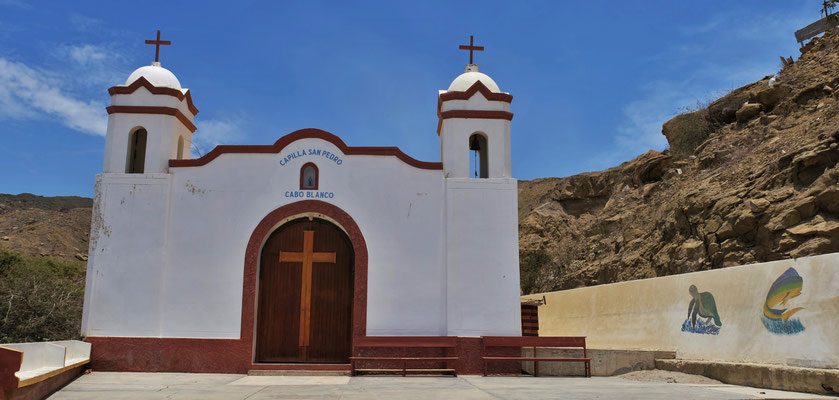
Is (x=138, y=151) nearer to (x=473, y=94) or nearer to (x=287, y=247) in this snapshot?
(x=287, y=247)

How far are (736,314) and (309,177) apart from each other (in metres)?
9.05

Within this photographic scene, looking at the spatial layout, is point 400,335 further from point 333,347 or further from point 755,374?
point 755,374

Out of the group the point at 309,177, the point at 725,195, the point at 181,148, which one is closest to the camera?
the point at 309,177

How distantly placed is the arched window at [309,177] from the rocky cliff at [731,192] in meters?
12.1

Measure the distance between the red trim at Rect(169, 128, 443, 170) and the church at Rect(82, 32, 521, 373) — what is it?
0.03 metres

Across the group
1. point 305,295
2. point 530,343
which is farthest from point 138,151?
point 530,343

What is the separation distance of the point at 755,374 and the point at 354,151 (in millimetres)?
8897

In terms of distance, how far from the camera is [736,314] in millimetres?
11758

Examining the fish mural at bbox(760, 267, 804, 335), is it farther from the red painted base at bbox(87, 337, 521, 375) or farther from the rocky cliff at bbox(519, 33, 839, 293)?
the rocky cliff at bbox(519, 33, 839, 293)

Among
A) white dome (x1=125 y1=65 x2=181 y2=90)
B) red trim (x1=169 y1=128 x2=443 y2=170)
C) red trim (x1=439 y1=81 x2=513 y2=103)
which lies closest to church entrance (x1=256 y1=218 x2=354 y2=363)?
red trim (x1=169 y1=128 x2=443 y2=170)

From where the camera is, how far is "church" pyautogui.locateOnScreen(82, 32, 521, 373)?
44.8ft

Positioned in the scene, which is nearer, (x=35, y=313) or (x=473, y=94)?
(x=473, y=94)

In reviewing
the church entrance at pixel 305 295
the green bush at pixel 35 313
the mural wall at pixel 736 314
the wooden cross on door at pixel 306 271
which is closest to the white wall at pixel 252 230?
the church entrance at pixel 305 295

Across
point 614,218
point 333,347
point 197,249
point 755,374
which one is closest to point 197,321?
point 197,249
